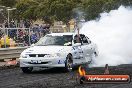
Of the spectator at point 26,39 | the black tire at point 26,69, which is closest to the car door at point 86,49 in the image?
the black tire at point 26,69

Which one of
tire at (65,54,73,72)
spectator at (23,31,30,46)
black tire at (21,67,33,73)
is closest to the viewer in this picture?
tire at (65,54,73,72)

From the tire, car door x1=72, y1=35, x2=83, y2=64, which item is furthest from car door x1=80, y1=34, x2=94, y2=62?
the tire

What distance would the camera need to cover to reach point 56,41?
17.4m

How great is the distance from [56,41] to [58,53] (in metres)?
1.31

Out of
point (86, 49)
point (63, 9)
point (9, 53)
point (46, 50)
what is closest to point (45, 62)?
point (46, 50)

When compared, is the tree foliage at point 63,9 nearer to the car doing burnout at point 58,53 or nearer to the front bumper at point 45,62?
the car doing burnout at point 58,53

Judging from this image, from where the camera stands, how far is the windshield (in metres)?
17.3

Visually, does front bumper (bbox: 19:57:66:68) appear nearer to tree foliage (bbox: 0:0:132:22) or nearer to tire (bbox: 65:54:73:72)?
tire (bbox: 65:54:73:72)

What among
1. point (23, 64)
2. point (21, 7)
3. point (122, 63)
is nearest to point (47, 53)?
point (23, 64)

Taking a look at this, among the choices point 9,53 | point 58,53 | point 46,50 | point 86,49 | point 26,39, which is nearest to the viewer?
point 58,53

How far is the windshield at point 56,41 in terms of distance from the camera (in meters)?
17.3

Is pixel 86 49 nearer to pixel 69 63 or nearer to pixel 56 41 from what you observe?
pixel 56 41

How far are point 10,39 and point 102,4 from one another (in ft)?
60.1

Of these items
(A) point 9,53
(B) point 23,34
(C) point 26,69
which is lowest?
(C) point 26,69
